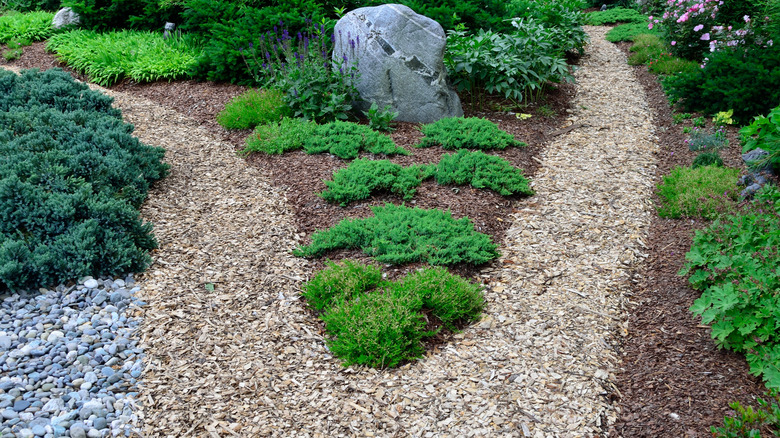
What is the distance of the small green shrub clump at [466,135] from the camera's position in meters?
6.21

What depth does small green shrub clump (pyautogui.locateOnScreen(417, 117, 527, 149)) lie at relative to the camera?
621cm

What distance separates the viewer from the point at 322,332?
3740 millimetres

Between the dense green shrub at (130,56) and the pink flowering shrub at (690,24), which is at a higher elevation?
the pink flowering shrub at (690,24)

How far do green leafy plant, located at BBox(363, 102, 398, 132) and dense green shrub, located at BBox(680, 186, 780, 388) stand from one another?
380 cm

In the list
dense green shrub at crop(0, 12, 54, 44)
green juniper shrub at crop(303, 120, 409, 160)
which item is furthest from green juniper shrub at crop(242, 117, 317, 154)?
dense green shrub at crop(0, 12, 54, 44)

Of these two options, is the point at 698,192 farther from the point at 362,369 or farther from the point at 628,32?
the point at 628,32

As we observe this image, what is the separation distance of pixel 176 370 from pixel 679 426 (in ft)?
9.43

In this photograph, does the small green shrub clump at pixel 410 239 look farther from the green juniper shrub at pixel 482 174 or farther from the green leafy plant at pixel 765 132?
the green leafy plant at pixel 765 132

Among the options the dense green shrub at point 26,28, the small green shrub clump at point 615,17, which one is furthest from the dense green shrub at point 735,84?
the dense green shrub at point 26,28

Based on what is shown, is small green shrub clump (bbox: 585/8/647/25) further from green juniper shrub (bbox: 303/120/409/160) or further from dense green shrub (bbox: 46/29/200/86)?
green juniper shrub (bbox: 303/120/409/160)

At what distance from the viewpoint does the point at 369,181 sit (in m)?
5.25

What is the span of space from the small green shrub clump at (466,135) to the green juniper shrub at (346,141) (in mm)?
483

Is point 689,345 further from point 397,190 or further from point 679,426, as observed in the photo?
point 397,190

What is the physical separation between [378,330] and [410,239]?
1138 millimetres
